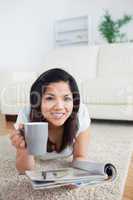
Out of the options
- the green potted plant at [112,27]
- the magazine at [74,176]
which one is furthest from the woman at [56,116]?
the green potted plant at [112,27]

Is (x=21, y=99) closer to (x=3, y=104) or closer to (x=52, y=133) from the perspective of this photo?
(x=3, y=104)

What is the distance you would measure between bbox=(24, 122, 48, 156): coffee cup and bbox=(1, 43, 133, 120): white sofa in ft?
4.52

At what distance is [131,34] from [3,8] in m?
1.81

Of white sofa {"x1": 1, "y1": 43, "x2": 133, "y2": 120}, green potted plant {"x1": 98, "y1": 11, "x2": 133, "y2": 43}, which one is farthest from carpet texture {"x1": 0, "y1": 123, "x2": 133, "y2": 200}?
green potted plant {"x1": 98, "y1": 11, "x2": 133, "y2": 43}

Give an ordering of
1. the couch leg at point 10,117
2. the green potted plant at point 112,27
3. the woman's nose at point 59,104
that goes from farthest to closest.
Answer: the green potted plant at point 112,27 < the couch leg at point 10,117 < the woman's nose at point 59,104

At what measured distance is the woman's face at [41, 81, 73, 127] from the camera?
34.3 inches

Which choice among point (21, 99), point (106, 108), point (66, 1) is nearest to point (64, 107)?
point (106, 108)

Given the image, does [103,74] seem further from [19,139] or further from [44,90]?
[19,139]

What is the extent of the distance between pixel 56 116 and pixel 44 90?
10 cm

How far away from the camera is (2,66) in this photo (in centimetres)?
363

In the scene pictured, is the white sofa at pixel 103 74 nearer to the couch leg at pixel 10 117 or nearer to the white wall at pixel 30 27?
the couch leg at pixel 10 117

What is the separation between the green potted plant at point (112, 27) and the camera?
2941 mm

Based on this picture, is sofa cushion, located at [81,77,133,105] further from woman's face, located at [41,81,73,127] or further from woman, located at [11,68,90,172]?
woman's face, located at [41,81,73,127]

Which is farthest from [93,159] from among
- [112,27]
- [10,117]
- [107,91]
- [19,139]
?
[112,27]
